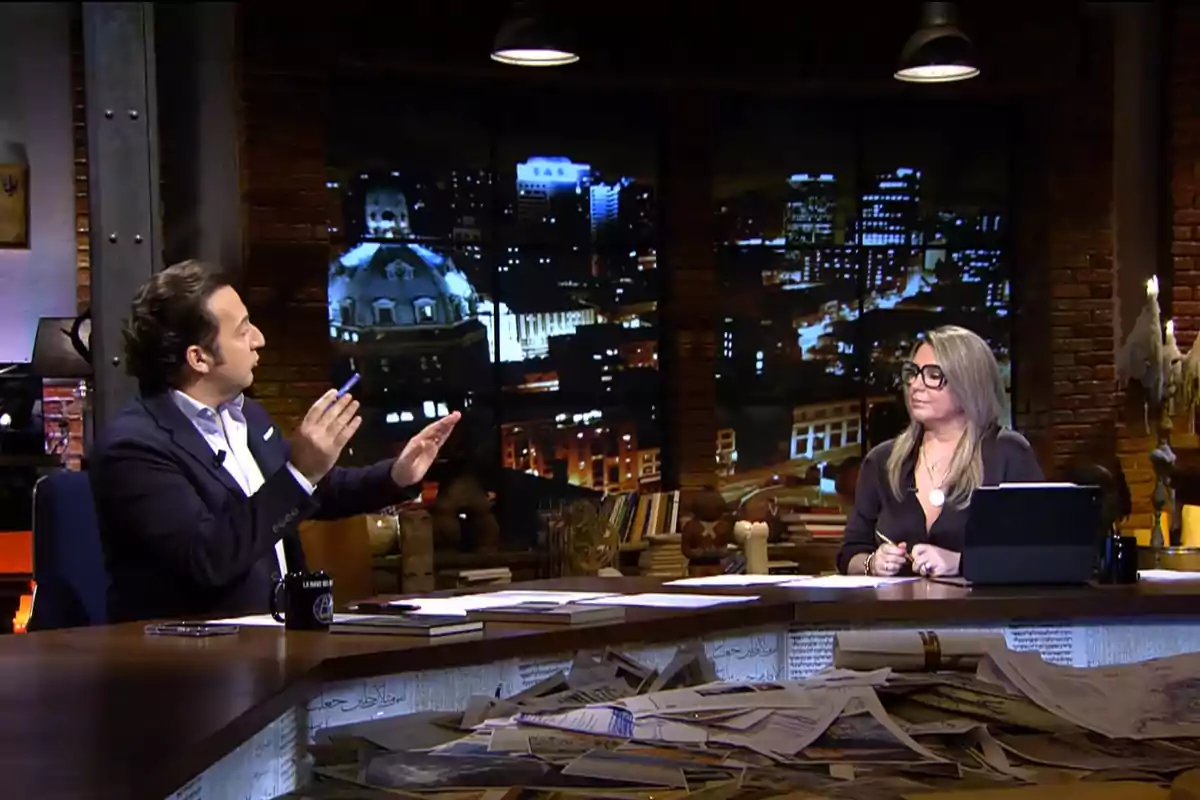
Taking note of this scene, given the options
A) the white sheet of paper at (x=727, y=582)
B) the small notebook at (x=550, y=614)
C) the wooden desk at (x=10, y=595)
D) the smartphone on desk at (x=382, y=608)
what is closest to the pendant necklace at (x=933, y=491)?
the white sheet of paper at (x=727, y=582)

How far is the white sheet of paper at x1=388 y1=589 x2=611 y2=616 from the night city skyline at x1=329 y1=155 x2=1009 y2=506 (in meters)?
3.45

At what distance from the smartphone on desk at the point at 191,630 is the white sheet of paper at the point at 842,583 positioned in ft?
3.72

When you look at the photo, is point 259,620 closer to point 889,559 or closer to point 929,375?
point 889,559

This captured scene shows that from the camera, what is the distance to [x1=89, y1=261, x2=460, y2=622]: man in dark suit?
2.80 m

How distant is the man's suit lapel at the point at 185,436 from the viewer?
2984 millimetres

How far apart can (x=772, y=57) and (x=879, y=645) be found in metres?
4.47

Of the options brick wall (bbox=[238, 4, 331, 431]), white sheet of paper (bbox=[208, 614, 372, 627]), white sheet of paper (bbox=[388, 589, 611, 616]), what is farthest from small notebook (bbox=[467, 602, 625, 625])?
brick wall (bbox=[238, 4, 331, 431])

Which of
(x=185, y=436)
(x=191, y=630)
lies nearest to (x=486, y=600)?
(x=191, y=630)

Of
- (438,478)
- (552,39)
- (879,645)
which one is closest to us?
(879,645)

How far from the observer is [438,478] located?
6.40m

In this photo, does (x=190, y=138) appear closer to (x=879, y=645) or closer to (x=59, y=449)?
(x=59, y=449)

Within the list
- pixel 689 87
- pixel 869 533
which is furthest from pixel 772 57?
pixel 869 533

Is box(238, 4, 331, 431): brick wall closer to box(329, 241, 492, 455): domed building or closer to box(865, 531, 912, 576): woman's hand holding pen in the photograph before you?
box(329, 241, 492, 455): domed building

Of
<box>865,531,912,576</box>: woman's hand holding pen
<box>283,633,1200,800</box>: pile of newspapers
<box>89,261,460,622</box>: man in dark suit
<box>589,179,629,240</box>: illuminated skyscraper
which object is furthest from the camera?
<box>589,179,629,240</box>: illuminated skyscraper
